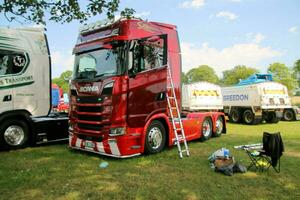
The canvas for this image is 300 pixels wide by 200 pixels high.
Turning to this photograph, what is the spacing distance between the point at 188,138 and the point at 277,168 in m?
3.53

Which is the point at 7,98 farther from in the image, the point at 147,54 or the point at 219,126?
the point at 219,126

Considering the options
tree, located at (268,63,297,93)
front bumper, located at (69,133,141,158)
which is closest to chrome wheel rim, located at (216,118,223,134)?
front bumper, located at (69,133,141,158)

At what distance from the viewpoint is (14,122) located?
8.88 m

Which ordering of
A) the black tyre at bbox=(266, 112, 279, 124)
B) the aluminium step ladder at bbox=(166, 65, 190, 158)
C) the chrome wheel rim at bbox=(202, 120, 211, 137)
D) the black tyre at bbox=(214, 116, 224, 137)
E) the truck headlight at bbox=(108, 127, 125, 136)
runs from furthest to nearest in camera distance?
the black tyre at bbox=(266, 112, 279, 124)
the black tyre at bbox=(214, 116, 224, 137)
the chrome wheel rim at bbox=(202, 120, 211, 137)
the aluminium step ladder at bbox=(166, 65, 190, 158)
the truck headlight at bbox=(108, 127, 125, 136)

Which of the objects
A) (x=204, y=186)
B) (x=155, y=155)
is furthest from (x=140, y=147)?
(x=204, y=186)

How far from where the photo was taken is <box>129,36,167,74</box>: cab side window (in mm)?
7424

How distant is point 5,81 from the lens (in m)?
8.66

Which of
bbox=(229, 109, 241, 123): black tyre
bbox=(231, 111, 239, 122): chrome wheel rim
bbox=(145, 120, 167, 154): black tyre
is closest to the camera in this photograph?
bbox=(145, 120, 167, 154): black tyre

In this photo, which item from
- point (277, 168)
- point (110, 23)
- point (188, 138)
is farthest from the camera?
point (188, 138)

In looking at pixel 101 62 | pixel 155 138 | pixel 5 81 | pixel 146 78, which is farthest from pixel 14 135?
pixel 146 78

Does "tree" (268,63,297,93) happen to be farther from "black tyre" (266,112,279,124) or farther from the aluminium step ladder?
the aluminium step ladder

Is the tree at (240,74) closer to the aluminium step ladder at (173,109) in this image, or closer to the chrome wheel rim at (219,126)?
the chrome wheel rim at (219,126)

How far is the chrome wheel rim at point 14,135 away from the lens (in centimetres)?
876

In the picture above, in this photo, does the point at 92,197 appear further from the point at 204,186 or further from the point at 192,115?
the point at 192,115
